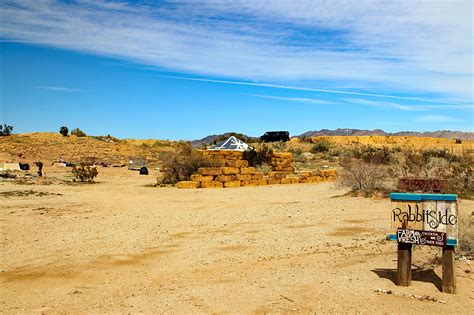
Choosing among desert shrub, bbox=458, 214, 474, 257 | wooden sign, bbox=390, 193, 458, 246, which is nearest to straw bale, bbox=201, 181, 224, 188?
desert shrub, bbox=458, 214, 474, 257

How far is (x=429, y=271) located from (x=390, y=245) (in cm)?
163

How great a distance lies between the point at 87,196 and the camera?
1656 centimetres

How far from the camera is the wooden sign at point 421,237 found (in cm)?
570

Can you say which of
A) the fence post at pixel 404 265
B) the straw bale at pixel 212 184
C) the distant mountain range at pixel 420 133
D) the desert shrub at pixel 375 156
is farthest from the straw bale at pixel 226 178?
the distant mountain range at pixel 420 133

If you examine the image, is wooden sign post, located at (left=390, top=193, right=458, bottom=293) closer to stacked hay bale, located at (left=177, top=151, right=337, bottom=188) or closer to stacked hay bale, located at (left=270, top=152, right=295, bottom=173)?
stacked hay bale, located at (left=177, top=151, right=337, bottom=188)

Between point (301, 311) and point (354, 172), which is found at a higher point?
point (354, 172)

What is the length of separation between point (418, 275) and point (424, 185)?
1247 mm

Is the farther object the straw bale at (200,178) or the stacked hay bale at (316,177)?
the stacked hay bale at (316,177)

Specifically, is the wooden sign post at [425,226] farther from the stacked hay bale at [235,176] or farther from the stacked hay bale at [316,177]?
the stacked hay bale at [316,177]

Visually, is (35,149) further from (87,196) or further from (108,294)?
(108,294)

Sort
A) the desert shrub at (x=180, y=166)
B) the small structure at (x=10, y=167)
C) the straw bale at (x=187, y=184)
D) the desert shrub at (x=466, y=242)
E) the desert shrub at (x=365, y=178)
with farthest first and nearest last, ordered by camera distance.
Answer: the small structure at (x=10, y=167), the desert shrub at (x=180, y=166), the straw bale at (x=187, y=184), the desert shrub at (x=365, y=178), the desert shrub at (x=466, y=242)

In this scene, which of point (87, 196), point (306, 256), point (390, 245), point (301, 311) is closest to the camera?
point (301, 311)

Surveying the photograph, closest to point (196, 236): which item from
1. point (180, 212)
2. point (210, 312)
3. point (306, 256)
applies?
point (306, 256)

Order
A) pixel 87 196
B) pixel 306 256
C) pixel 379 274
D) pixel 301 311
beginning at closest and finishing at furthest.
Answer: pixel 301 311
pixel 379 274
pixel 306 256
pixel 87 196
